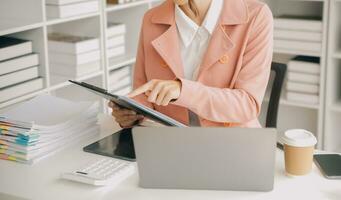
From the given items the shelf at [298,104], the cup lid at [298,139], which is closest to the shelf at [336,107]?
the shelf at [298,104]

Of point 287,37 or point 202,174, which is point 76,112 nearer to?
point 202,174

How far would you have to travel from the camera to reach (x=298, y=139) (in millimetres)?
1413

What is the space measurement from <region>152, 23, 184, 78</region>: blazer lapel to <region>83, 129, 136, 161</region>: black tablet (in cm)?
26

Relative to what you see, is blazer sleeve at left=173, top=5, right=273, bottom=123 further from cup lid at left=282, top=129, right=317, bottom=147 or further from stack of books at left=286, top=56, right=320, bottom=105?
stack of books at left=286, top=56, right=320, bottom=105

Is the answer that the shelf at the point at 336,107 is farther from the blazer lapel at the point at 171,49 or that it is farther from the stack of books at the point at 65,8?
the blazer lapel at the point at 171,49

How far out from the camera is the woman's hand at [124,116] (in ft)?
5.63

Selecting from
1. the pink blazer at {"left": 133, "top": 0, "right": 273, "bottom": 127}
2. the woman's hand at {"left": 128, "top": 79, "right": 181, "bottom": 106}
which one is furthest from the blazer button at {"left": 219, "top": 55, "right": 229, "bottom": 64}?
the woman's hand at {"left": 128, "top": 79, "right": 181, "bottom": 106}

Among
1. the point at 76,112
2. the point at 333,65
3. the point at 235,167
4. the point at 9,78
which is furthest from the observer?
the point at 333,65

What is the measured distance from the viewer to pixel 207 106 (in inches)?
64.0

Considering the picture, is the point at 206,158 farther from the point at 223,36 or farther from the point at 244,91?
the point at 223,36

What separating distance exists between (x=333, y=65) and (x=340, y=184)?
1.84 meters

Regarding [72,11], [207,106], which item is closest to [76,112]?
[207,106]

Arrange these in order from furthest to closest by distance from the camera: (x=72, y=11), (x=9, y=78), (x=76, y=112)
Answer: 1. (x=72, y=11)
2. (x=9, y=78)
3. (x=76, y=112)

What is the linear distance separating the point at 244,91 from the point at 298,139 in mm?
320
